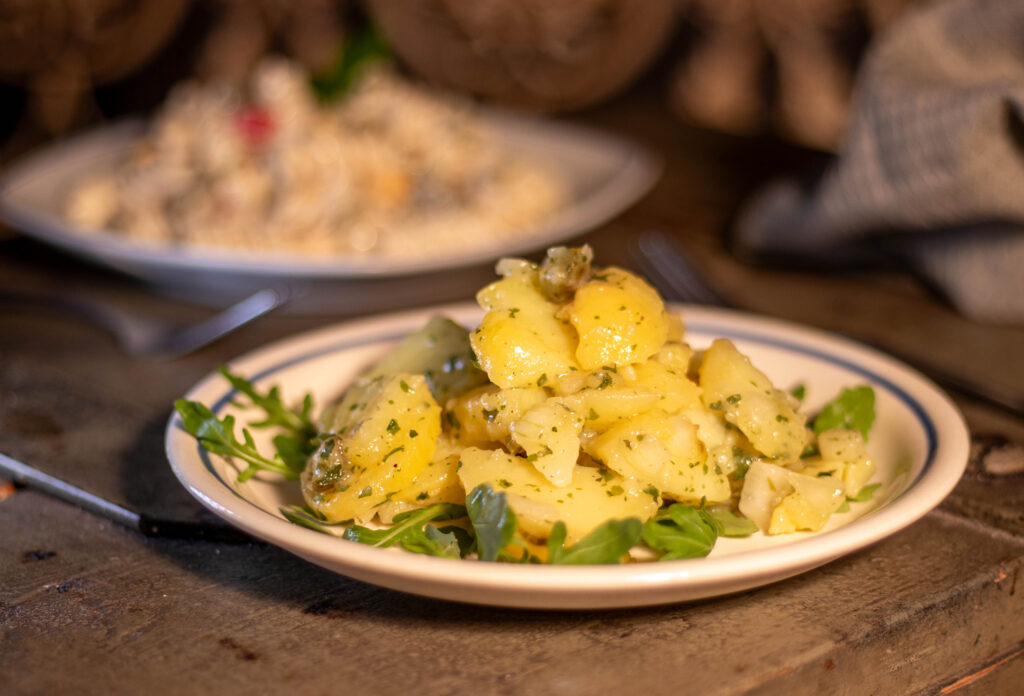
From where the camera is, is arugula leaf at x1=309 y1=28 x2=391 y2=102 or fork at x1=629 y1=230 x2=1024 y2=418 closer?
fork at x1=629 y1=230 x2=1024 y2=418

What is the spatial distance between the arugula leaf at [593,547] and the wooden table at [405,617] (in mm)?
90

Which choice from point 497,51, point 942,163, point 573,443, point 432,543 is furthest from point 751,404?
point 497,51

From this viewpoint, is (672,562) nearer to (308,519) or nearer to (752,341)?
(308,519)

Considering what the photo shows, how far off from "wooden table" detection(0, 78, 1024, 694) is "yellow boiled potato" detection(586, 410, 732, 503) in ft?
0.34

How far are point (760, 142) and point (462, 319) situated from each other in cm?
169

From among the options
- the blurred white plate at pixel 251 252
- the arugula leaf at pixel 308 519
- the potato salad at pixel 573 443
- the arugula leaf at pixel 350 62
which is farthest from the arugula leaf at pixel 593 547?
the arugula leaf at pixel 350 62

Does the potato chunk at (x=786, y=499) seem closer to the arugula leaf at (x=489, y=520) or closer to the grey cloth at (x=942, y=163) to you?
the arugula leaf at (x=489, y=520)

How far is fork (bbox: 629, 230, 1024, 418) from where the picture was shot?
135 centimetres

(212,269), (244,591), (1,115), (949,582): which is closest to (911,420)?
(949,582)

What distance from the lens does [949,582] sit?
3.14 feet

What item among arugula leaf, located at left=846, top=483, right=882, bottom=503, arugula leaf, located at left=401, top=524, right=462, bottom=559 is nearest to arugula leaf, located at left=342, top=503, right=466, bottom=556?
arugula leaf, located at left=401, top=524, right=462, bottom=559

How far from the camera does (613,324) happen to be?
0.91 metres

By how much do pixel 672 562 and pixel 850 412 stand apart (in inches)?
17.7

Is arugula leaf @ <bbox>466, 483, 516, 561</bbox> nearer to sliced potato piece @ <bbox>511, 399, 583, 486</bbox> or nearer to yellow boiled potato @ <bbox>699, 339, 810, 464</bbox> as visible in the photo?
sliced potato piece @ <bbox>511, 399, 583, 486</bbox>
